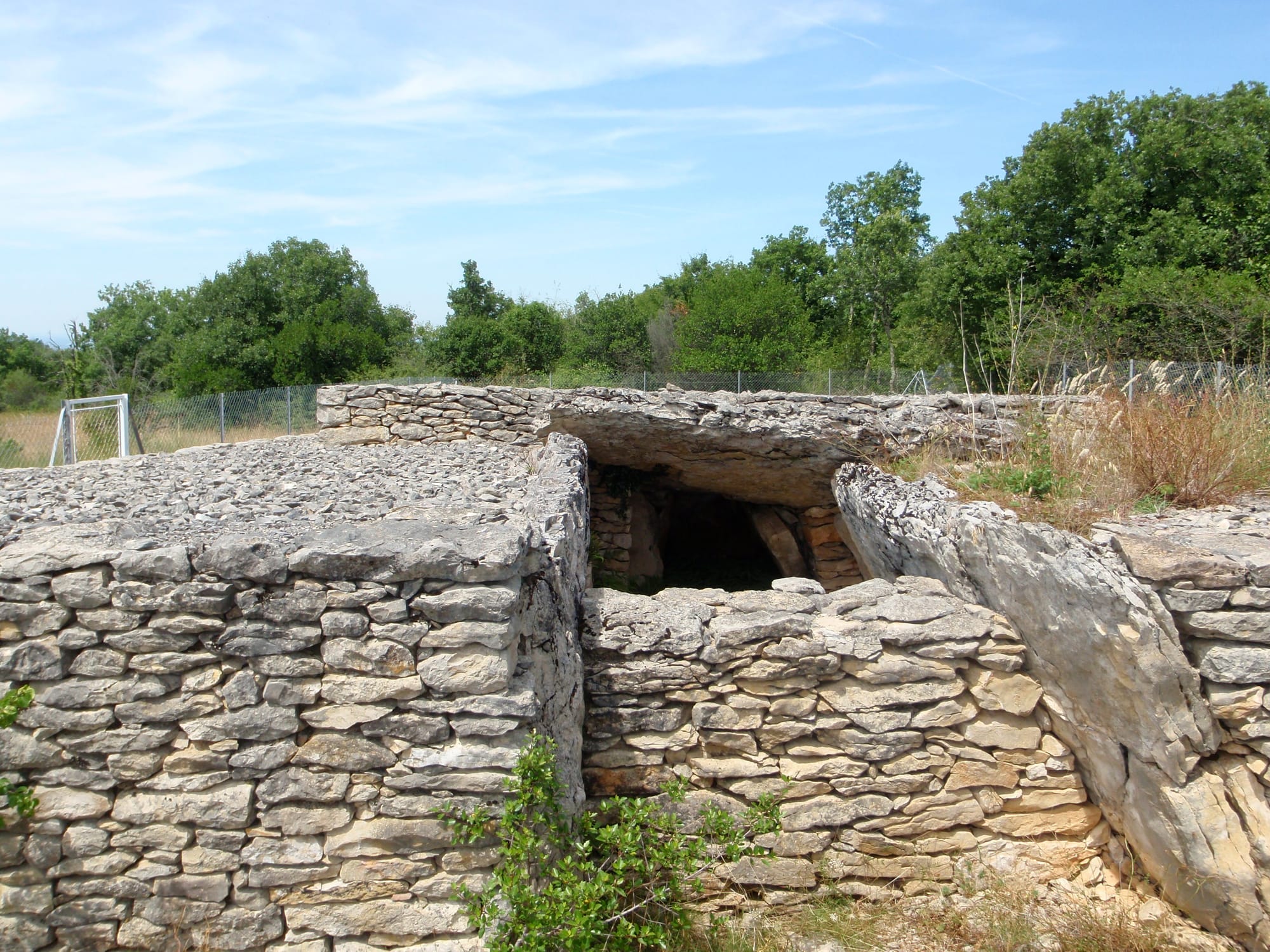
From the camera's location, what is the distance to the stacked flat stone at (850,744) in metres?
3.72

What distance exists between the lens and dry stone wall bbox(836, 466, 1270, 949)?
307cm

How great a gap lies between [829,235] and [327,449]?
85.4 feet

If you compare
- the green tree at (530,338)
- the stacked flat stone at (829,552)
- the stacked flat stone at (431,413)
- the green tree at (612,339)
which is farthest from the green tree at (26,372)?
the stacked flat stone at (829,552)

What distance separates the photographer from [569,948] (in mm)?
2689

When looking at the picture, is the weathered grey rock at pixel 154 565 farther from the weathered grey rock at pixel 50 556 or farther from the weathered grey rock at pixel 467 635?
the weathered grey rock at pixel 467 635

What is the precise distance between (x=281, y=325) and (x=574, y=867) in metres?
27.3

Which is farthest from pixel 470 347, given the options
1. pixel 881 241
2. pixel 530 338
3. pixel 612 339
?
pixel 881 241

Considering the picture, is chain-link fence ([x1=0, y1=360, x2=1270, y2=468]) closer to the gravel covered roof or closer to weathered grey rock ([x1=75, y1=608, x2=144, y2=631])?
the gravel covered roof

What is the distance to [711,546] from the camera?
12828 millimetres

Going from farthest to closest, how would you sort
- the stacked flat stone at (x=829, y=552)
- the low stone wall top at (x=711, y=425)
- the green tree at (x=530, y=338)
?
the green tree at (x=530, y=338) → the stacked flat stone at (x=829, y=552) → the low stone wall top at (x=711, y=425)

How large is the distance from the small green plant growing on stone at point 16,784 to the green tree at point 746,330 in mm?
20074

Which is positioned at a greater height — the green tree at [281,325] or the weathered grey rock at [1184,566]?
the green tree at [281,325]

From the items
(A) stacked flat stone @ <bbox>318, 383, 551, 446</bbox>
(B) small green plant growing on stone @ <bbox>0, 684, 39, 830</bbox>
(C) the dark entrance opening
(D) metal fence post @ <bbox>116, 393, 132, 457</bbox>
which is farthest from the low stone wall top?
(B) small green plant growing on stone @ <bbox>0, 684, 39, 830</bbox>

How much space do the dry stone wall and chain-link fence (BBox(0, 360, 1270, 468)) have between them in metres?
3.84
